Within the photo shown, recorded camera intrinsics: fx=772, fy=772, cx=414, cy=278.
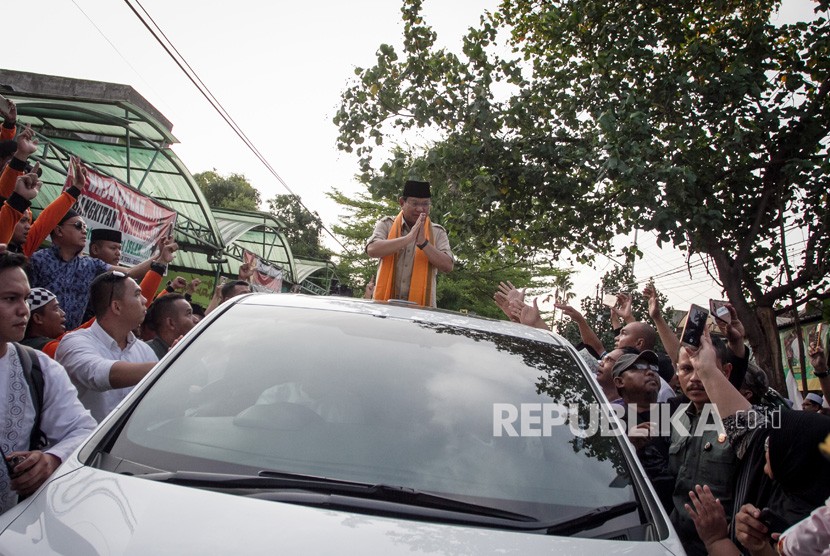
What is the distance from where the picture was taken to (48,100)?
43.0ft

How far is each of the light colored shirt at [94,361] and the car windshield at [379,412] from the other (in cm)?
117

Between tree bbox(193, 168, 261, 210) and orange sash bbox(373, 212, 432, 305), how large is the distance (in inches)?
2174

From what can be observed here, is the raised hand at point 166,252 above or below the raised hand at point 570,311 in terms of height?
above

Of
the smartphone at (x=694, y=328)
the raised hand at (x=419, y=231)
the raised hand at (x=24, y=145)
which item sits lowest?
the smartphone at (x=694, y=328)

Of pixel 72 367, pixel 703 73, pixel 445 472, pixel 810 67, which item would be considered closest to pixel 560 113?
pixel 703 73

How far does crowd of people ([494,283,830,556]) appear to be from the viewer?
2.66 meters

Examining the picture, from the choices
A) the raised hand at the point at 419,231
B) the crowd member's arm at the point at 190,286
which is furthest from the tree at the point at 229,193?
the raised hand at the point at 419,231

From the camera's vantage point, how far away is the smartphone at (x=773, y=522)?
266 centimetres

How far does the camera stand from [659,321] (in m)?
5.75

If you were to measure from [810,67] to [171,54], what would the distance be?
8.69 m

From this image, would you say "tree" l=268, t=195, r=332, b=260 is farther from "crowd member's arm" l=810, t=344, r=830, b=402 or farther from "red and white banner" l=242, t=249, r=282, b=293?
"crowd member's arm" l=810, t=344, r=830, b=402

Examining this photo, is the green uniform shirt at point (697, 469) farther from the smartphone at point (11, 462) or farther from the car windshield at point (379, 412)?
the smartphone at point (11, 462)

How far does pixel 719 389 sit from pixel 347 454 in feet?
5.55

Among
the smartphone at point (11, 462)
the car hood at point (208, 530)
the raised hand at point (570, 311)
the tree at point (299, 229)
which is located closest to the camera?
the car hood at point (208, 530)
